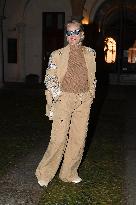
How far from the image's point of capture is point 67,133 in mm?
4867

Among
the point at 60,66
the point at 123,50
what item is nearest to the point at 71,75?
the point at 60,66

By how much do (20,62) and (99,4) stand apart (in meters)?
4.34

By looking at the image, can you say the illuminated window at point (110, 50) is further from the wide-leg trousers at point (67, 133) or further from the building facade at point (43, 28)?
the wide-leg trousers at point (67, 133)

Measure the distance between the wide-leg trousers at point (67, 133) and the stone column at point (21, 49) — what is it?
1269 cm

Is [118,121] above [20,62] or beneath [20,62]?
beneath

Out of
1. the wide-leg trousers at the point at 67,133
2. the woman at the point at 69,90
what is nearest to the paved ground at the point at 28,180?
the wide-leg trousers at the point at 67,133

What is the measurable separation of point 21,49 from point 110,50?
4150mm

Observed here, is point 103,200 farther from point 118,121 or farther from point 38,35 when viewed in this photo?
point 38,35

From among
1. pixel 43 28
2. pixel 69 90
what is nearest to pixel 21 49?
pixel 43 28

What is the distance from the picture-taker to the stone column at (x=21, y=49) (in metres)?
17.2

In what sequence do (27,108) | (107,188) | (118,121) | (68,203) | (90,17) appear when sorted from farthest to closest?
(90,17) < (27,108) < (118,121) < (107,188) < (68,203)

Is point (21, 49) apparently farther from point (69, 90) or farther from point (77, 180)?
point (69, 90)

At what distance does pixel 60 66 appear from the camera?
4.77 m

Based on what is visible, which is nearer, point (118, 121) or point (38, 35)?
point (118, 121)
